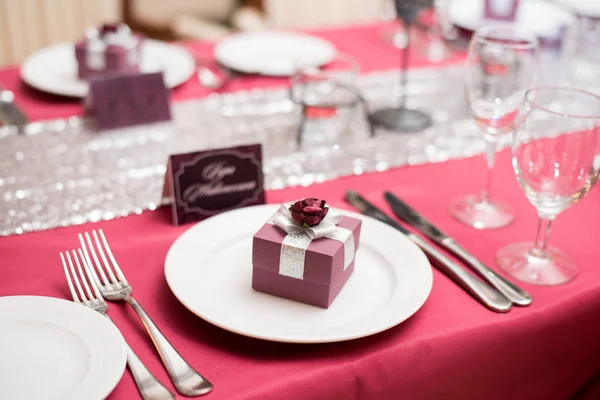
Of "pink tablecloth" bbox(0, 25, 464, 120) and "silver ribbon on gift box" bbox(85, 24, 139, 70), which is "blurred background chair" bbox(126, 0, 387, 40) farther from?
"silver ribbon on gift box" bbox(85, 24, 139, 70)

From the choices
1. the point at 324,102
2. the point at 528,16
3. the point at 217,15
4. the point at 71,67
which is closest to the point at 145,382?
the point at 324,102

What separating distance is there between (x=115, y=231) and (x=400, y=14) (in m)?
0.65

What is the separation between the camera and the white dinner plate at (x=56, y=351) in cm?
62

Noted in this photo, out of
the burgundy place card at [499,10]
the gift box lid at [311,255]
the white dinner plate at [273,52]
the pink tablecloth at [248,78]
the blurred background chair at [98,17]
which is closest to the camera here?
the gift box lid at [311,255]

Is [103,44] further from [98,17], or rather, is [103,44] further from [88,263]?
[98,17]

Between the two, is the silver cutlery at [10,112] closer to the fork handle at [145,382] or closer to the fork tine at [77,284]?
the fork tine at [77,284]

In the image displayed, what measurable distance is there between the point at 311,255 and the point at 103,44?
794 millimetres

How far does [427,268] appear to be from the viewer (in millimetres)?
811

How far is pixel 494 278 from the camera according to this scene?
0.85 meters

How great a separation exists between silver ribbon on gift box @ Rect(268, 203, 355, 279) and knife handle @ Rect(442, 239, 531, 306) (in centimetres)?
18

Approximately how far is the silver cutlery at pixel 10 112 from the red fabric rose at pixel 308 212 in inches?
26.7

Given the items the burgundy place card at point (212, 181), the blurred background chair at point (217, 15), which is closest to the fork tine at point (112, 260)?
the burgundy place card at point (212, 181)

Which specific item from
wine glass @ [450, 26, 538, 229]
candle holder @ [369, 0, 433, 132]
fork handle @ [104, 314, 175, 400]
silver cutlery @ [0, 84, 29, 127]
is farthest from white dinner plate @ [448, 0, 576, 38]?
fork handle @ [104, 314, 175, 400]

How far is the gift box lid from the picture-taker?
730mm
